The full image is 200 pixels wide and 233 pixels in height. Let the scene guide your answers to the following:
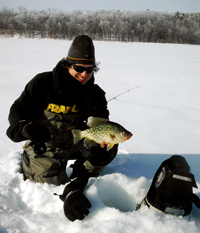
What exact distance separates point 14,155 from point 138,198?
1761 millimetres

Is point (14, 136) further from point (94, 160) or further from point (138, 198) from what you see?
point (138, 198)

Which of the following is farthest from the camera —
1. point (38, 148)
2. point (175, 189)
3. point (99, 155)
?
point (99, 155)

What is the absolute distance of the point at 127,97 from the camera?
5.53m

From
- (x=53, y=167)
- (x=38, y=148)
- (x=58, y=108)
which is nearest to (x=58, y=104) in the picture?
(x=58, y=108)

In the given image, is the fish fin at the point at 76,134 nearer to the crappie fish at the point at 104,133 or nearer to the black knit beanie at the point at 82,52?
the crappie fish at the point at 104,133

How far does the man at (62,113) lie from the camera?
6.86 ft

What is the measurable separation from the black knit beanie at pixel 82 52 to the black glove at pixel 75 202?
1.31m

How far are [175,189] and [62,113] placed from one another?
144 centimetres

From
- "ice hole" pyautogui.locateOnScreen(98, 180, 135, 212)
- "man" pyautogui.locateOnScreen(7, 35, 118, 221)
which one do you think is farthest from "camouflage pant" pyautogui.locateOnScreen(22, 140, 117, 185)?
"ice hole" pyautogui.locateOnScreen(98, 180, 135, 212)

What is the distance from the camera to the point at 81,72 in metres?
2.11

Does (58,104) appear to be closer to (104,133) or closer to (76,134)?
(76,134)

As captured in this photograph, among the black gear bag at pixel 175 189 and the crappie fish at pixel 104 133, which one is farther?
the crappie fish at pixel 104 133

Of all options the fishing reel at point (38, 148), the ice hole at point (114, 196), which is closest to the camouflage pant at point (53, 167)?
the ice hole at point (114, 196)

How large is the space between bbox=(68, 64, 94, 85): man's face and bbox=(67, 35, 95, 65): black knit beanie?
5 centimetres
